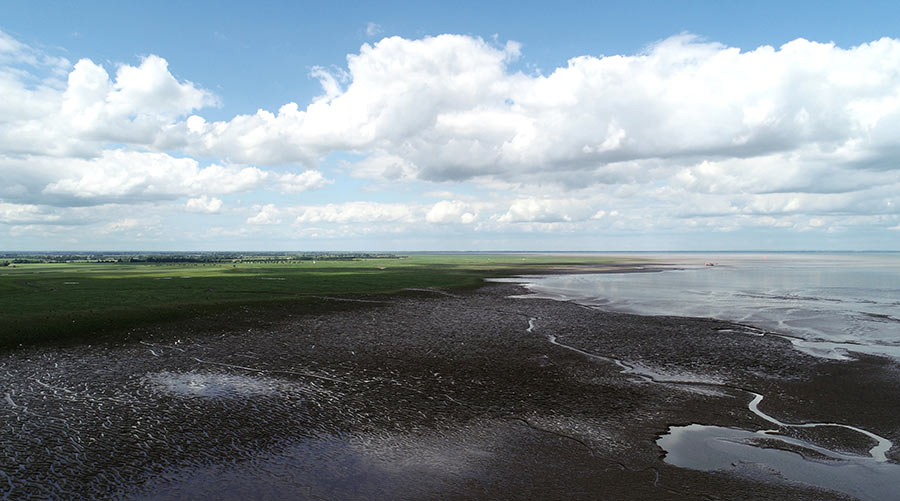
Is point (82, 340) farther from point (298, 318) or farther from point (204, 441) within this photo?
point (204, 441)

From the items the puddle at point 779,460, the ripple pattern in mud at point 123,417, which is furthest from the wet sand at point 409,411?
the puddle at point 779,460

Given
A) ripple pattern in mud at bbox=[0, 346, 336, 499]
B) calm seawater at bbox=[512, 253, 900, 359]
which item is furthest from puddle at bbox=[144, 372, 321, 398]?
calm seawater at bbox=[512, 253, 900, 359]

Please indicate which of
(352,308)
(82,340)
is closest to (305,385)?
(82,340)

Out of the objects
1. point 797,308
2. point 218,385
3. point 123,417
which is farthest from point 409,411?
point 797,308

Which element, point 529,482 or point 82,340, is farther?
point 82,340

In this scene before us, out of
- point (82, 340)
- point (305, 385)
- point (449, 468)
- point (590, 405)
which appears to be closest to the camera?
point (449, 468)

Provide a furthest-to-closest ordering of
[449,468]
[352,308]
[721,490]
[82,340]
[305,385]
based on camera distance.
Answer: [352,308], [82,340], [305,385], [449,468], [721,490]
